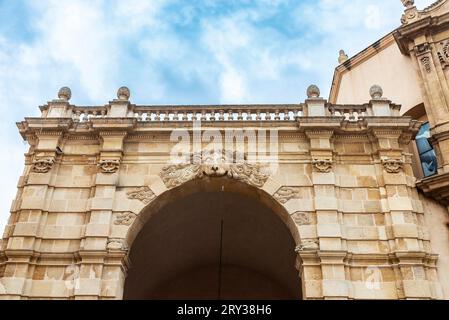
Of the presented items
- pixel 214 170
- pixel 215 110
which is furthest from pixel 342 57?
pixel 214 170

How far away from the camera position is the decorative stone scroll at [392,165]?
12516 mm

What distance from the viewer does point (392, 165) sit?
41.2 feet

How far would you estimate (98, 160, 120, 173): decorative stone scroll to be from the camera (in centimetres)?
→ 1264

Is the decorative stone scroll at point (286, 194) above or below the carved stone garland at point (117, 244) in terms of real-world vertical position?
above

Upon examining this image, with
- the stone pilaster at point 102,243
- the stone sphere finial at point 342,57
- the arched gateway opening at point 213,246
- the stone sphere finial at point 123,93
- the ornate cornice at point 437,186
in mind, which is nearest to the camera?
the stone pilaster at point 102,243

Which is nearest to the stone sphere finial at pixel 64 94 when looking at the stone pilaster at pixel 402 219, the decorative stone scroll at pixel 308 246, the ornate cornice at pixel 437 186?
the decorative stone scroll at pixel 308 246

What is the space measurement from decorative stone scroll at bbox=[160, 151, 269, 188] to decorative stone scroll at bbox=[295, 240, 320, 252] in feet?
6.30

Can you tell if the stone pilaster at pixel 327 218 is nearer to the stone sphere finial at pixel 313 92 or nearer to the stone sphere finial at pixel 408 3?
the stone sphere finial at pixel 313 92

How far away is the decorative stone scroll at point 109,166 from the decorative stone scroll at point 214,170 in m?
1.22

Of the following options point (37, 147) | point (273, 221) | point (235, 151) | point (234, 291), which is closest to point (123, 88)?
point (37, 147)

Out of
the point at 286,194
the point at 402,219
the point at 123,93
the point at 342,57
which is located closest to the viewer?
the point at 402,219

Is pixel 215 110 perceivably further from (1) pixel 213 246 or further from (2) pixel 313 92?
(1) pixel 213 246

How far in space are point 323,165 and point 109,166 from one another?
224 inches
